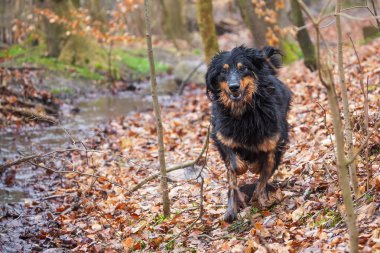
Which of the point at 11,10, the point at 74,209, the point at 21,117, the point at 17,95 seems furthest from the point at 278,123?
the point at 11,10

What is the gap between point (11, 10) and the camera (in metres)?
26.1

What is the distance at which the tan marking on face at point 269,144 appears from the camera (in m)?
5.68

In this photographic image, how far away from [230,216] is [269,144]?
3.05 feet

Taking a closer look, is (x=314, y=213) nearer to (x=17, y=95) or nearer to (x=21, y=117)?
(x=21, y=117)

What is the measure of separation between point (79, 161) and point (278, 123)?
498 cm

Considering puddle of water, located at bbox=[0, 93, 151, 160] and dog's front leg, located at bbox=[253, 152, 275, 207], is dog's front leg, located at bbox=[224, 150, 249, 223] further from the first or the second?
puddle of water, located at bbox=[0, 93, 151, 160]

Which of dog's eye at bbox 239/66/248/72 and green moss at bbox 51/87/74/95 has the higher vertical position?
dog's eye at bbox 239/66/248/72

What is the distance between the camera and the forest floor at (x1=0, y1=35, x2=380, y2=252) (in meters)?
4.70

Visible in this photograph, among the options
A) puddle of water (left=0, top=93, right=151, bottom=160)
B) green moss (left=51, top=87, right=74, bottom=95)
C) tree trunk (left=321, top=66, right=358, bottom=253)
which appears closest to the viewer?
tree trunk (left=321, top=66, right=358, bottom=253)

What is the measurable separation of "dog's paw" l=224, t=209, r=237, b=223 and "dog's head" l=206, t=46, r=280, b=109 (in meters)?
1.24

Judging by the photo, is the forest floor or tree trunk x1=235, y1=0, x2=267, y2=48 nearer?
the forest floor

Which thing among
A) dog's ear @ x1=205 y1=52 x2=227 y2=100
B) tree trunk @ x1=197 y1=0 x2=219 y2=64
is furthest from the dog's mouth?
tree trunk @ x1=197 y1=0 x2=219 y2=64

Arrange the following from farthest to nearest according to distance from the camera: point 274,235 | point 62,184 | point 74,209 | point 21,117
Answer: point 21,117
point 62,184
point 74,209
point 274,235

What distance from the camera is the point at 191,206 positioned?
652 cm
